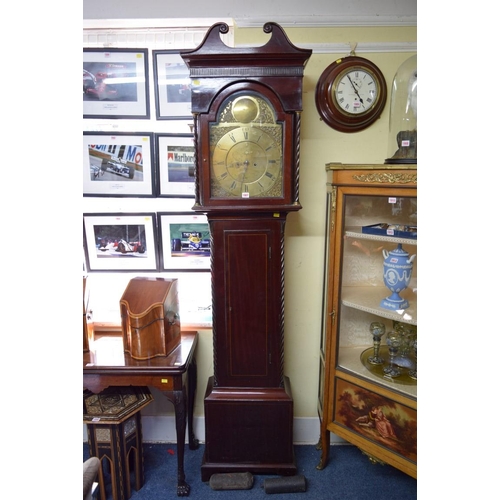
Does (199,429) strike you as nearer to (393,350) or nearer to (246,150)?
(393,350)

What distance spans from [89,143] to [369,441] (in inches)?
86.8

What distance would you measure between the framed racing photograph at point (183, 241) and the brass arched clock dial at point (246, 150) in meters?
0.47

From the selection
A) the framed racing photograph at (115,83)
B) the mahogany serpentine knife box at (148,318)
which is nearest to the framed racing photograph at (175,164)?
the framed racing photograph at (115,83)

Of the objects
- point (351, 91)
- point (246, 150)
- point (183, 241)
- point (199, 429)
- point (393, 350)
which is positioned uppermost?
point (351, 91)

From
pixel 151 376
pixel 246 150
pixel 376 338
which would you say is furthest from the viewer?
pixel 376 338

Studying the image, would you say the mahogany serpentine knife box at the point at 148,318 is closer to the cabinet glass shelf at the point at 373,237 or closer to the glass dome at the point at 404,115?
the cabinet glass shelf at the point at 373,237

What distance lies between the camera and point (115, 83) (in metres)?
2.11

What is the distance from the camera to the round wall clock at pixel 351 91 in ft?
6.60

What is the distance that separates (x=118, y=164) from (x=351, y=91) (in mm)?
1358

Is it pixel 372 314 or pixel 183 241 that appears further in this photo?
pixel 183 241

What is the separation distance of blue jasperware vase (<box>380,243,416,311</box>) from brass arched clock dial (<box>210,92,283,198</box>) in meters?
0.62

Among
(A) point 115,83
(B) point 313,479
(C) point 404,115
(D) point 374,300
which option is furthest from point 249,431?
(A) point 115,83

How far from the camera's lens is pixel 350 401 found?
1.98m

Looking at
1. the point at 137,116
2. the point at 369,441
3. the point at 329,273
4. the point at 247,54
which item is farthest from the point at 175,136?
the point at 369,441
